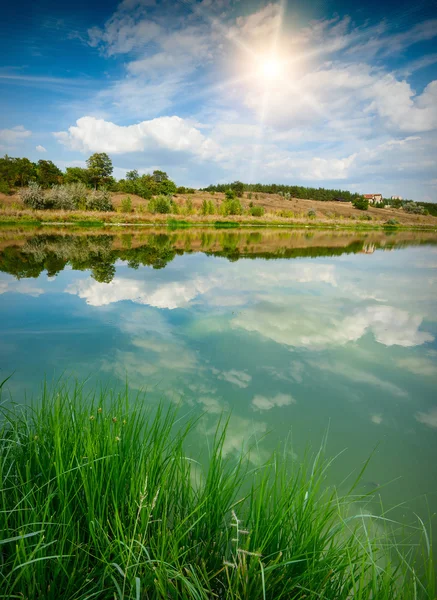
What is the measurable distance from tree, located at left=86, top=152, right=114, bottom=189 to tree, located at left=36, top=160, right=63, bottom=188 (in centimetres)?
486

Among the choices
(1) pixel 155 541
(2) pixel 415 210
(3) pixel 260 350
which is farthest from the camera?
(2) pixel 415 210

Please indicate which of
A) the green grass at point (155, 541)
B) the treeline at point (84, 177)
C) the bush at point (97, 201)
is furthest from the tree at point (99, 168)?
the green grass at point (155, 541)

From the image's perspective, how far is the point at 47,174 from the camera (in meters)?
45.3

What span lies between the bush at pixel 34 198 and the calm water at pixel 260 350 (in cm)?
2461

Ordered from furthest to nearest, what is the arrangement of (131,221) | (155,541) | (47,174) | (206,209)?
(47,174)
(206,209)
(131,221)
(155,541)

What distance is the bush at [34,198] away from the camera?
29.4 metres

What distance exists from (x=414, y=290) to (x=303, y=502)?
893 cm

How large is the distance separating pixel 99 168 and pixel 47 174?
745cm

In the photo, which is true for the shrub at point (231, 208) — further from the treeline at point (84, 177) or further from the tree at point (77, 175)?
the tree at point (77, 175)

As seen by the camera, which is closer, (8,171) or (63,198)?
(63,198)

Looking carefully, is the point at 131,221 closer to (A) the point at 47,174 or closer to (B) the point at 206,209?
(B) the point at 206,209

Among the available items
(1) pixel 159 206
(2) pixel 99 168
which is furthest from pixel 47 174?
(1) pixel 159 206

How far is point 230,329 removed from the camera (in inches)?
201

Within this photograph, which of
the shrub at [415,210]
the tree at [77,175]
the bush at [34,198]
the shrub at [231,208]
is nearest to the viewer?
the bush at [34,198]
